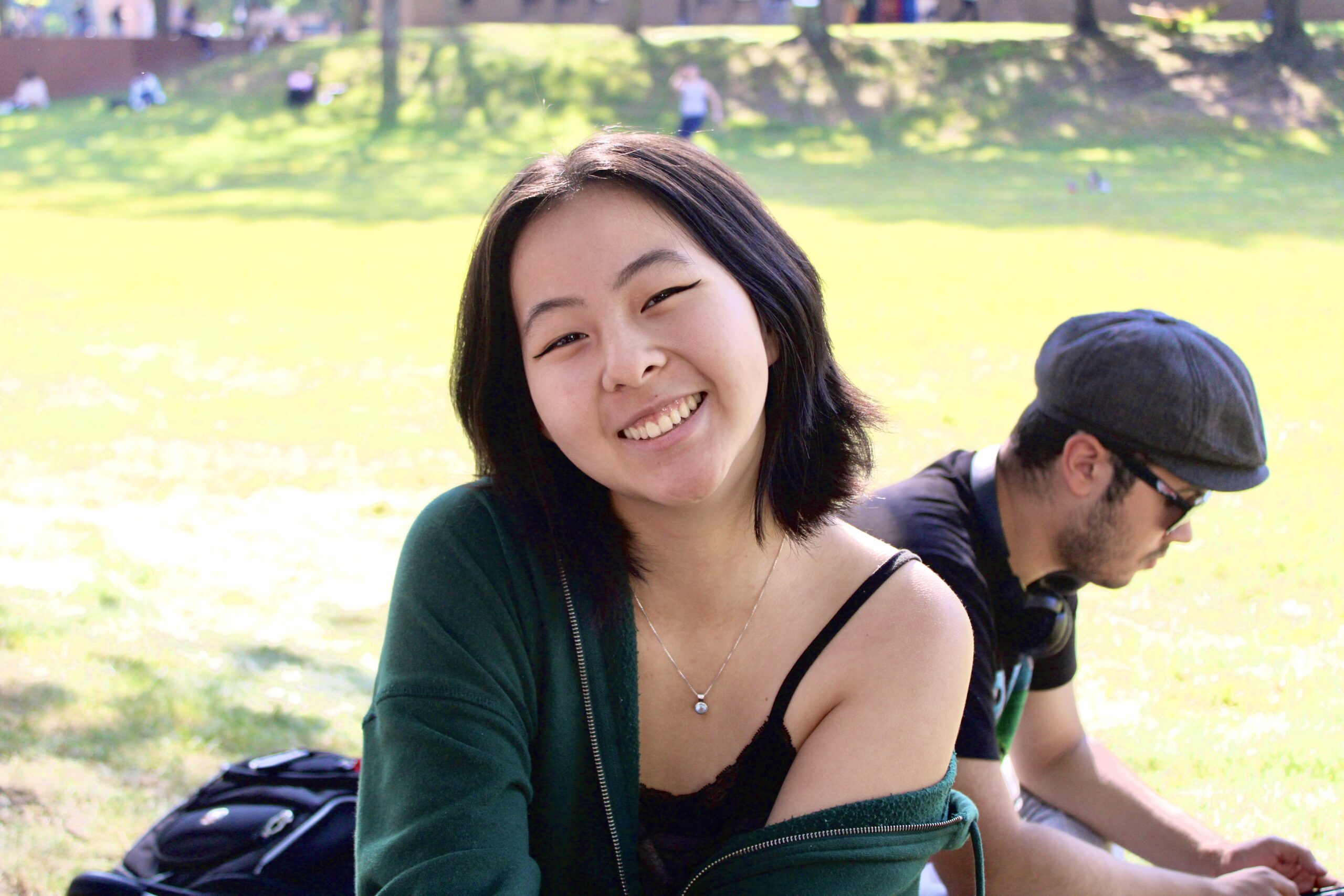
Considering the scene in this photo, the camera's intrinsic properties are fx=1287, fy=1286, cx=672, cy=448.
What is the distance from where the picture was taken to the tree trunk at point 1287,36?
2817 cm

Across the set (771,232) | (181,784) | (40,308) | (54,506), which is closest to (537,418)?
(771,232)

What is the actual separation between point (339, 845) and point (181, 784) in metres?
1.53

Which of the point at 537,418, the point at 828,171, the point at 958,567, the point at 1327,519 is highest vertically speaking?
the point at 537,418

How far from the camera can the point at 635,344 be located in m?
1.75

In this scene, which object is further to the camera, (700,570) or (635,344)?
(700,570)

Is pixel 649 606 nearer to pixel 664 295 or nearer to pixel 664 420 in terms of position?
pixel 664 420

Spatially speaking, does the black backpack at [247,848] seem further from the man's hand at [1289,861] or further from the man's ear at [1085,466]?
the man's hand at [1289,861]

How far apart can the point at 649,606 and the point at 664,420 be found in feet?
1.21

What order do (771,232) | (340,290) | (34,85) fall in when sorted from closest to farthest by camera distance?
1. (771,232)
2. (340,290)
3. (34,85)

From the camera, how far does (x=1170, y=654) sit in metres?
5.08

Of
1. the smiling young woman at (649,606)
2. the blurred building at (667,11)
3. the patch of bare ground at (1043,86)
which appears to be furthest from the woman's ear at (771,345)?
the blurred building at (667,11)

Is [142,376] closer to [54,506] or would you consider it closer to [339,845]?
[54,506]

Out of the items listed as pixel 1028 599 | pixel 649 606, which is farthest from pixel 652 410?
pixel 1028 599

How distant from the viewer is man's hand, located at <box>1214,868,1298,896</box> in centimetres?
260
